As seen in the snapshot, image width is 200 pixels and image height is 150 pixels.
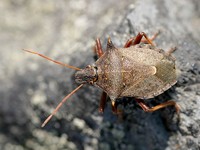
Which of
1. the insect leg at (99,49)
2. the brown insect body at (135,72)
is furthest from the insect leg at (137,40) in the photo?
the insect leg at (99,49)

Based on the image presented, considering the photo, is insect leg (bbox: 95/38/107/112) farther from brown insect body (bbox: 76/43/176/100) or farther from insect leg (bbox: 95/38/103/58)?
brown insect body (bbox: 76/43/176/100)

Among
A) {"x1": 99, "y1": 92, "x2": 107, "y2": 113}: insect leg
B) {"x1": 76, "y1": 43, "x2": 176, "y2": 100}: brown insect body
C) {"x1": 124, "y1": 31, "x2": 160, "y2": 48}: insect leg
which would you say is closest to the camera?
{"x1": 76, "y1": 43, "x2": 176, "y2": 100}: brown insect body

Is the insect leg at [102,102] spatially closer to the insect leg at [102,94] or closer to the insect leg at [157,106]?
the insect leg at [102,94]

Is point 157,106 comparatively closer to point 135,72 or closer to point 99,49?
point 135,72

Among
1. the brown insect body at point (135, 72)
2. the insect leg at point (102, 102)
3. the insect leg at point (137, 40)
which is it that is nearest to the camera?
the brown insect body at point (135, 72)

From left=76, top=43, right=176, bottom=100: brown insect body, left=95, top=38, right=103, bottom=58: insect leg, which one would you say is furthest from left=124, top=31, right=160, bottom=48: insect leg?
left=95, top=38, right=103, bottom=58: insect leg

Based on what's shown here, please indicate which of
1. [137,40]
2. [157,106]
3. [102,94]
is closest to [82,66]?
[102,94]
